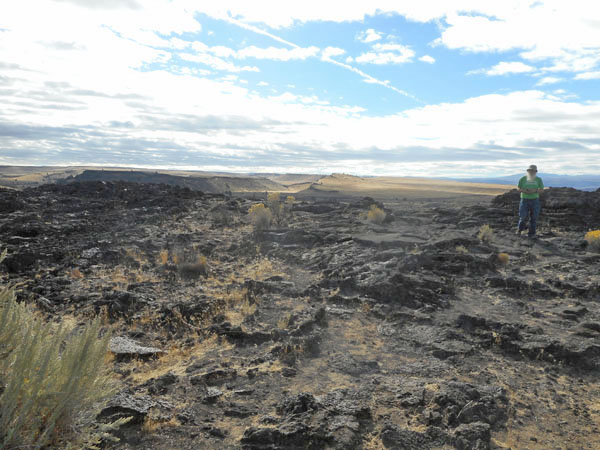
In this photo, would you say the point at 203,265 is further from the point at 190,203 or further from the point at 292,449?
the point at 190,203

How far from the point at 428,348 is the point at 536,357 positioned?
149 centimetres

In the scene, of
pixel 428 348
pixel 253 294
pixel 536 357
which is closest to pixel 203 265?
pixel 253 294

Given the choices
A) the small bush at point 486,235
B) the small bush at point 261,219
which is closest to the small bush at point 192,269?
the small bush at point 261,219

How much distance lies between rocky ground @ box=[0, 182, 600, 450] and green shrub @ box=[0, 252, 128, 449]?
0.81 m

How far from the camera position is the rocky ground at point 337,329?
3.81m

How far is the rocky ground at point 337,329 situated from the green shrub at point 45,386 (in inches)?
32.1

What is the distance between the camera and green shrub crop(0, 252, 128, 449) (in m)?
2.37

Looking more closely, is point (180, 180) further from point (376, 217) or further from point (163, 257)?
point (163, 257)

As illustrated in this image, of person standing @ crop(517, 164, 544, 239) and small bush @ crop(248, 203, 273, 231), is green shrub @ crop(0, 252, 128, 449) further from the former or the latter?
small bush @ crop(248, 203, 273, 231)

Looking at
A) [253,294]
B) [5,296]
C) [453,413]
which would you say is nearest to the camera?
[5,296]

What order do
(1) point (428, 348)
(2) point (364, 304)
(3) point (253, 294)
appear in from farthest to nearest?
(3) point (253, 294), (2) point (364, 304), (1) point (428, 348)

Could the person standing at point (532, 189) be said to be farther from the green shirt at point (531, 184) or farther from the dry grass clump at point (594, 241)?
the dry grass clump at point (594, 241)

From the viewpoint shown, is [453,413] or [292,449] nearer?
[292,449]

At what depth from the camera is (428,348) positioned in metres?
5.71
